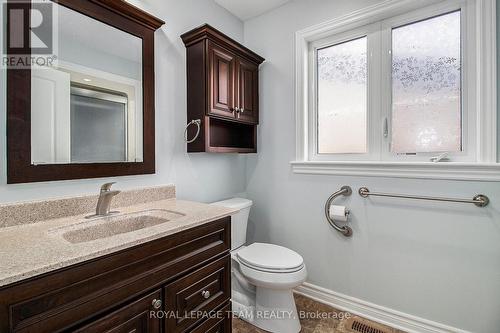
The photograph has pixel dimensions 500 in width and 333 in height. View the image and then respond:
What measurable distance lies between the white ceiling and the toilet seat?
2.01m

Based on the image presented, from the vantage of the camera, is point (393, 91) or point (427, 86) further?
point (393, 91)

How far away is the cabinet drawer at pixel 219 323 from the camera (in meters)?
1.12

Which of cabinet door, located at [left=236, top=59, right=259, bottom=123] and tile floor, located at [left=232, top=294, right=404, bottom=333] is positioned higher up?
cabinet door, located at [left=236, top=59, right=259, bottom=123]

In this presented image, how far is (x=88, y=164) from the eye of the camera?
127cm

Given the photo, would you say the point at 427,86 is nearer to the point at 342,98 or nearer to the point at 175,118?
the point at 342,98

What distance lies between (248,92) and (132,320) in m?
1.73

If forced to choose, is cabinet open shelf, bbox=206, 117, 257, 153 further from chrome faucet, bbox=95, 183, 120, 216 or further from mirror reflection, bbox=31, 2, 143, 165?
chrome faucet, bbox=95, 183, 120, 216

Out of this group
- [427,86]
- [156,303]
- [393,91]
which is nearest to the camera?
[156,303]

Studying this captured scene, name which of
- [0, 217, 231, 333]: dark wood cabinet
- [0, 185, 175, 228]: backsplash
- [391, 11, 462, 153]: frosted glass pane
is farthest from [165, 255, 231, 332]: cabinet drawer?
[391, 11, 462, 153]: frosted glass pane

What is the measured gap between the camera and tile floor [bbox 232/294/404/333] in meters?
1.61

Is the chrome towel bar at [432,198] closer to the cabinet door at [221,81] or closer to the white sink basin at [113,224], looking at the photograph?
the cabinet door at [221,81]

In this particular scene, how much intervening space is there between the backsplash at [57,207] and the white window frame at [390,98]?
1224mm

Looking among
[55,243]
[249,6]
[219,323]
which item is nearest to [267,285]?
[219,323]

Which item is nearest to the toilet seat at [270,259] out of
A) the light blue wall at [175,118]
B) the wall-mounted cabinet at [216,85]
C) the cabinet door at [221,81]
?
the light blue wall at [175,118]
